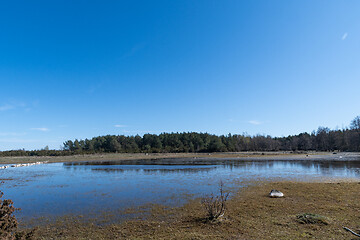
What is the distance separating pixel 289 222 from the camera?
Result: 9.48 meters

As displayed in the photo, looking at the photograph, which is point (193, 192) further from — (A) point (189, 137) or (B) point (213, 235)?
(A) point (189, 137)

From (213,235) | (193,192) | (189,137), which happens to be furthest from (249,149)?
(213,235)

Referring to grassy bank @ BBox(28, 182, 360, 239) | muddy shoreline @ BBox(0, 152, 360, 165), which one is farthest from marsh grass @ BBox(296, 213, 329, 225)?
muddy shoreline @ BBox(0, 152, 360, 165)

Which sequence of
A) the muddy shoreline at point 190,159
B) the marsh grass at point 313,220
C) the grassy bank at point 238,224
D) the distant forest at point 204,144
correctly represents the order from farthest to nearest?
the distant forest at point 204,144, the muddy shoreline at point 190,159, the marsh grass at point 313,220, the grassy bank at point 238,224

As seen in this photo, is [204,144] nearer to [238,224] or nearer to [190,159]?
[190,159]

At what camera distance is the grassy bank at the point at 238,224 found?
8.33 m

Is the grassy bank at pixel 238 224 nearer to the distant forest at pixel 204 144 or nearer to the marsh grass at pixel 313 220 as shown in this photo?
the marsh grass at pixel 313 220

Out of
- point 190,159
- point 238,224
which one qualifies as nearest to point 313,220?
point 238,224

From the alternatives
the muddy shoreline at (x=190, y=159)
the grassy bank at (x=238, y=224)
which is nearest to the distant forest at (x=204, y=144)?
the muddy shoreline at (x=190, y=159)

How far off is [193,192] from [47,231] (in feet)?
36.7

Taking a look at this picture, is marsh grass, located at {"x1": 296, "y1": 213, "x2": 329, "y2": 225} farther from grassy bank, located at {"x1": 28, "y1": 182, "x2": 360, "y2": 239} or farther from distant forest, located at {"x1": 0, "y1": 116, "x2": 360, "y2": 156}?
distant forest, located at {"x1": 0, "y1": 116, "x2": 360, "y2": 156}

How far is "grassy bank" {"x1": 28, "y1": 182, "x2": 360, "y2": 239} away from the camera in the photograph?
328 inches

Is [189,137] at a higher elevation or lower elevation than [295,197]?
higher

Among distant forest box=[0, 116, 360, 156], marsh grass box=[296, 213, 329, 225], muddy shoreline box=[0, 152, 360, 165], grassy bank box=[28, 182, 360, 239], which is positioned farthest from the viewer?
distant forest box=[0, 116, 360, 156]
